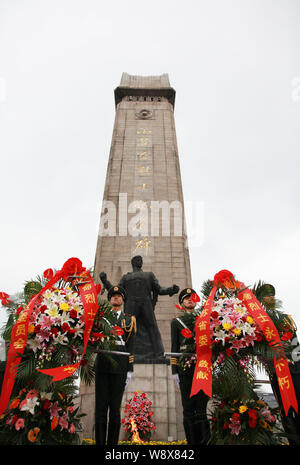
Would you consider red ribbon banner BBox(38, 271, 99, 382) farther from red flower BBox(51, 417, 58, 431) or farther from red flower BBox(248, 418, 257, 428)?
red flower BBox(248, 418, 257, 428)

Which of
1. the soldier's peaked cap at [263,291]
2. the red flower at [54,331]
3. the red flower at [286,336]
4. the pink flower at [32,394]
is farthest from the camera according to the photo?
the soldier's peaked cap at [263,291]

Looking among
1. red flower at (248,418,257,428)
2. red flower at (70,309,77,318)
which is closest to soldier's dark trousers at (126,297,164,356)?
red flower at (70,309,77,318)

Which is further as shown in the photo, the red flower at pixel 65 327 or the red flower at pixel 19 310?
the red flower at pixel 19 310

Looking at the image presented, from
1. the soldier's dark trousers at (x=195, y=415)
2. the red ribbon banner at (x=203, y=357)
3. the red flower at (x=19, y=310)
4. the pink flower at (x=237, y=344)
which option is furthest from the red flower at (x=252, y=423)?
Answer: the red flower at (x=19, y=310)

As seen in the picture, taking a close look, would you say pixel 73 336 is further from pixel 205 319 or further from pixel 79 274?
pixel 205 319

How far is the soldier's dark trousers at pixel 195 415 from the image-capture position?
4.36 metres

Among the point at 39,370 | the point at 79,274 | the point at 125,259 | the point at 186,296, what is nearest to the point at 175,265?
the point at 125,259

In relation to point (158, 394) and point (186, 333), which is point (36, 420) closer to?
point (186, 333)

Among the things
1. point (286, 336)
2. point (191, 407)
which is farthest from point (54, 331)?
point (286, 336)

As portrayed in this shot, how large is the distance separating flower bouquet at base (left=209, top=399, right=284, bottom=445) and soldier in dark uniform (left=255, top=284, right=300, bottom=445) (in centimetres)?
32

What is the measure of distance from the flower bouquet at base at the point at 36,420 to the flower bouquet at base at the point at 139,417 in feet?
13.7

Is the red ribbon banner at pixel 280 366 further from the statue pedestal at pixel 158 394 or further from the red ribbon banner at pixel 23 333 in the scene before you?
the statue pedestal at pixel 158 394

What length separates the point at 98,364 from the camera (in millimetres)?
4656

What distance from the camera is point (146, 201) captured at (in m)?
15.9
